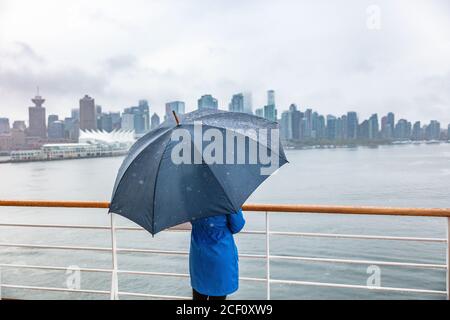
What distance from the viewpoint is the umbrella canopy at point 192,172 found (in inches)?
57.2

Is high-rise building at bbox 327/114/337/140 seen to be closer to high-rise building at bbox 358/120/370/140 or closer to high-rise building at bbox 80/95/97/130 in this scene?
high-rise building at bbox 358/120/370/140

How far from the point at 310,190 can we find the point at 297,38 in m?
29.2

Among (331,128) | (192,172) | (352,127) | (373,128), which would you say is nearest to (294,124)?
(331,128)

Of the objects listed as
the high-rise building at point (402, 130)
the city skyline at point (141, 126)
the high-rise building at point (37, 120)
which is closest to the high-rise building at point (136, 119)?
the city skyline at point (141, 126)

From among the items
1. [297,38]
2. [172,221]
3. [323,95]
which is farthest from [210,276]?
[323,95]

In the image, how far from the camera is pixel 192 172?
1.46m

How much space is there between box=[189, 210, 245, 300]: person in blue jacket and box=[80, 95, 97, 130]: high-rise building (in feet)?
151

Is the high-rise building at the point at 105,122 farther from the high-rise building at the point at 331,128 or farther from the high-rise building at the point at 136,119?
the high-rise building at the point at 331,128

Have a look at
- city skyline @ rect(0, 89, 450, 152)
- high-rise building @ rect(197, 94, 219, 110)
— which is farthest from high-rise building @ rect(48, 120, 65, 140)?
high-rise building @ rect(197, 94, 219, 110)

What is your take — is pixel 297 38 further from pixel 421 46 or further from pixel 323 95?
pixel 421 46

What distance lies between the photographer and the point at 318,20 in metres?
49.2

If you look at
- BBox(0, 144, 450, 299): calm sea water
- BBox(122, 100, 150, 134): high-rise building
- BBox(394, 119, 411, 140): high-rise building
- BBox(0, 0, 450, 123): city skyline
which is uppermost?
BBox(0, 0, 450, 123): city skyline

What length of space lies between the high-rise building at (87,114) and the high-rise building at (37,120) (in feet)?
13.8

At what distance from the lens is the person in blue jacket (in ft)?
5.42
